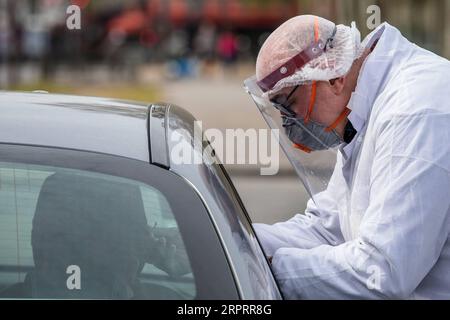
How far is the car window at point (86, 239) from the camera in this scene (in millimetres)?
2447

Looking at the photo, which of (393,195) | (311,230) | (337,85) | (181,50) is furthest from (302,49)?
(181,50)

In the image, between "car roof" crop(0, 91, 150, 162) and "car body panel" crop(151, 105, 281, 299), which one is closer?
"car body panel" crop(151, 105, 281, 299)

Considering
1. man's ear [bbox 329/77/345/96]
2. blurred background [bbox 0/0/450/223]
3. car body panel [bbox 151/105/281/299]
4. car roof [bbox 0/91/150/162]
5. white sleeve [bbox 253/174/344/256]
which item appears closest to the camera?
car body panel [bbox 151/105/281/299]

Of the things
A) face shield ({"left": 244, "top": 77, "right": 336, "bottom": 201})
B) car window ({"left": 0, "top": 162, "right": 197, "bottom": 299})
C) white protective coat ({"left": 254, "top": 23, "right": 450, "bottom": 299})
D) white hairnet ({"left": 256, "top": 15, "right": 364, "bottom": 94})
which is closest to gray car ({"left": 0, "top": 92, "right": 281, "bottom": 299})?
car window ({"left": 0, "top": 162, "right": 197, "bottom": 299})

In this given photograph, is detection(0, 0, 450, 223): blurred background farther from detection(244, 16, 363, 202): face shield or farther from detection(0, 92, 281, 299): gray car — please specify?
detection(0, 92, 281, 299): gray car

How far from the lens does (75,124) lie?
2777 millimetres

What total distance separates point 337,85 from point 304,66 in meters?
0.16

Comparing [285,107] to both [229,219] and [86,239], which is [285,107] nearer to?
[229,219]

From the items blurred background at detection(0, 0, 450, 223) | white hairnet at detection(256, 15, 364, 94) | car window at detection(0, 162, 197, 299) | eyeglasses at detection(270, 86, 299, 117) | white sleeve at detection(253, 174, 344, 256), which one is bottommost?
blurred background at detection(0, 0, 450, 223)

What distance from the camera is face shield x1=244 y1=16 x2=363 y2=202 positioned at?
2.90 m

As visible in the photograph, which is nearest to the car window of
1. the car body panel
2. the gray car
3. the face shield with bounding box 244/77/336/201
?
the gray car

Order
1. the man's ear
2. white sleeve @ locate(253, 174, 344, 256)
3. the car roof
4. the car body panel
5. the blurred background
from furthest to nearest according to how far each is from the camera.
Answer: the blurred background, white sleeve @ locate(253, 174, 344, 256), the man's ear, the car roof, the car body panel

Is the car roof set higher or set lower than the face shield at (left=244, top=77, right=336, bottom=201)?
higher
